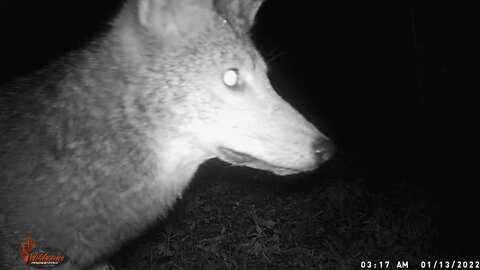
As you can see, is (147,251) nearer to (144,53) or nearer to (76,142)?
(76,142)

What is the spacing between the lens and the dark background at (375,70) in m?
4.05

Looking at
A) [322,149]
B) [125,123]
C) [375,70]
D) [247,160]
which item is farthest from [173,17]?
[375,70]

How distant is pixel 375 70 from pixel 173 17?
5.93 m

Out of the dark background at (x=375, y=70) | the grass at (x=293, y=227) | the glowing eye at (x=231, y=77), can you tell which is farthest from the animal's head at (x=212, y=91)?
the grass at (x=293, y=227)

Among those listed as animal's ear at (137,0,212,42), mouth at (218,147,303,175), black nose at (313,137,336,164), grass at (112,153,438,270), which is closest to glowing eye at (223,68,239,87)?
animal's ear at (137,0,212,42)

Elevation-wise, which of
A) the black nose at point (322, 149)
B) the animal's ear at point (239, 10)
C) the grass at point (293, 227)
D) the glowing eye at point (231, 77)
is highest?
the animal's ear at point (239, 10)

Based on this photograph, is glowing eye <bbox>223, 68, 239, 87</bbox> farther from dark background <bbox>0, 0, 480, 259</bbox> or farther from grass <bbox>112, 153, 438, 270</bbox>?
grass <bbox>112, 153, 438, 270</bbox>

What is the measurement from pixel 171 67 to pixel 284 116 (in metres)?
0.72

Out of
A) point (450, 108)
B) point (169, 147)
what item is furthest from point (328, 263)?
point (450, 108)

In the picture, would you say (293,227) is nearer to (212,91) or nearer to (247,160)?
(247,160)

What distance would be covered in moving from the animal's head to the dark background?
0.83 metres

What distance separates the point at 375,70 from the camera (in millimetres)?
6711

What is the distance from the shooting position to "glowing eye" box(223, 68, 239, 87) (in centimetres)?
183

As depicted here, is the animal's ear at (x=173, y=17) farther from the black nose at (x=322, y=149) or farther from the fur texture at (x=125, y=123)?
the black nose at (x=322, y=149)
